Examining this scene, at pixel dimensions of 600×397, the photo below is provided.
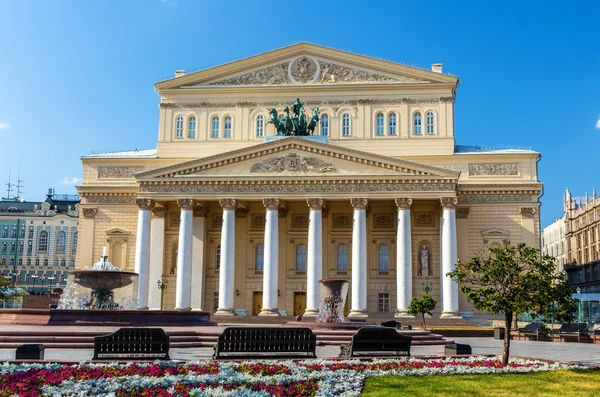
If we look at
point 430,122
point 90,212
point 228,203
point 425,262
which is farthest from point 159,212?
point 430,122

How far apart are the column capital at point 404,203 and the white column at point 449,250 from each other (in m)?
2.07

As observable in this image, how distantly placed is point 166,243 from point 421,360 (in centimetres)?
3429

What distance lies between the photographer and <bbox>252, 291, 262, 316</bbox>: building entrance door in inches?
1897

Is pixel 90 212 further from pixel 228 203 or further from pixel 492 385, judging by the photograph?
pixel 492 385

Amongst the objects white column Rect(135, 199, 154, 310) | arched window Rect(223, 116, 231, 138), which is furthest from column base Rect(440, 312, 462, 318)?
arched window Rect(223, 116, 231, 138)

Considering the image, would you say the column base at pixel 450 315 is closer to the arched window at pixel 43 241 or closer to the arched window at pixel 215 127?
the arched window at pixel 215 127

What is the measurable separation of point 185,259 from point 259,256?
250 inches

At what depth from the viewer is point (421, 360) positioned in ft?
56.7

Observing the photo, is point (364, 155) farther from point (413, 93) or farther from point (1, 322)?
point (1, 322)

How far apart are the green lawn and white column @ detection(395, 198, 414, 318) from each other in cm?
2804

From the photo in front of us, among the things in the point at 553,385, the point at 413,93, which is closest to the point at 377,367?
the point at 553,385

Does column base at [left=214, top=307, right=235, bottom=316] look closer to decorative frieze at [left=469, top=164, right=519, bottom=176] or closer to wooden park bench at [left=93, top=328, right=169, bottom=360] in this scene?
decorative frieze at [left=469, top=164, right=519, bottom=176]

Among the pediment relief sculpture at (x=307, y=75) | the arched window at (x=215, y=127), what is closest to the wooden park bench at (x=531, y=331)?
the pediment relief sculpture at (x=307, y=75)

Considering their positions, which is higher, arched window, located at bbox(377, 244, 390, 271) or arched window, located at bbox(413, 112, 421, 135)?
arched window, located at bbox(413, 112, 421, 135)
